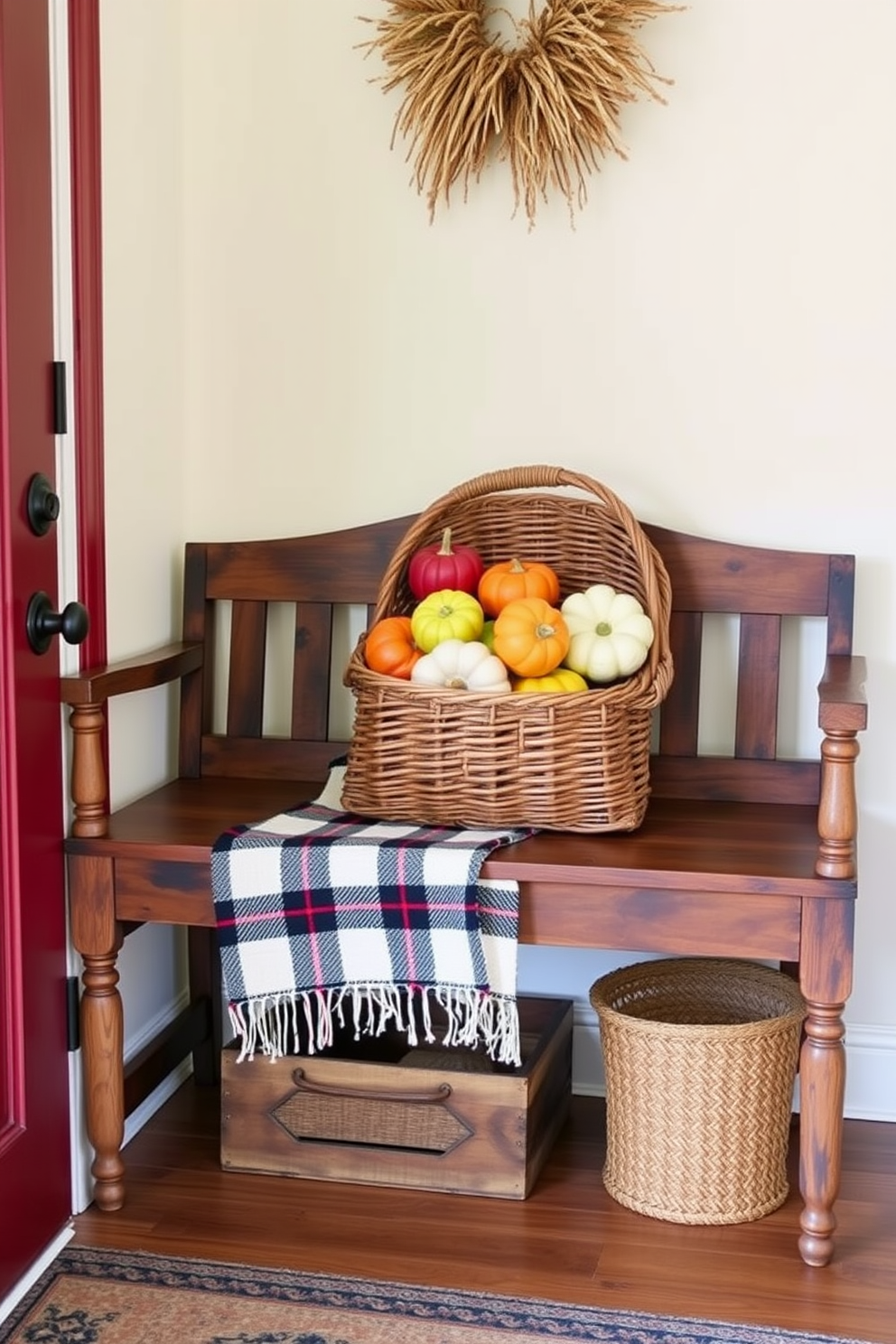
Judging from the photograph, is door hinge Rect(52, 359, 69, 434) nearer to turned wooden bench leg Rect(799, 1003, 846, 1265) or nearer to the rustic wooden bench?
the rustic wooden bench

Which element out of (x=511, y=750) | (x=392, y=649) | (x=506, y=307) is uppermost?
(x=506, y=307)

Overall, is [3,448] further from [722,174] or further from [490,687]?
[722,174]

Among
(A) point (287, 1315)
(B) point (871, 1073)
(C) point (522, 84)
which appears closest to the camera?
(A) point (287, 1315)

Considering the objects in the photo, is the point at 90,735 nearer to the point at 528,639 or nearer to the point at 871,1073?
the point at 528,639

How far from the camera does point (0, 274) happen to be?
6.10ft

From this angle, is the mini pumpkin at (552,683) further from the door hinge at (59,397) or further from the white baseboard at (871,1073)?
the white baseboard at (871,1073)

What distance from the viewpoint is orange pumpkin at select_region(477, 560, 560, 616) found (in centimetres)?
223

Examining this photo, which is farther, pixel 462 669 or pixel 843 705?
pixel 462 669

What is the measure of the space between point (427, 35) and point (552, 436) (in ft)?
2.14

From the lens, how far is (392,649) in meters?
2.15

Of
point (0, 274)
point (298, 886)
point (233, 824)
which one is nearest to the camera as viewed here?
point (0, 274)

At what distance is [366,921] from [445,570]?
1.80 ft

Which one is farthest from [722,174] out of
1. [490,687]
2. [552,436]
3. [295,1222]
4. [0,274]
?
[295,1222]

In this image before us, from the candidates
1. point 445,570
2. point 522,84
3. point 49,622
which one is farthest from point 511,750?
point 522,84
